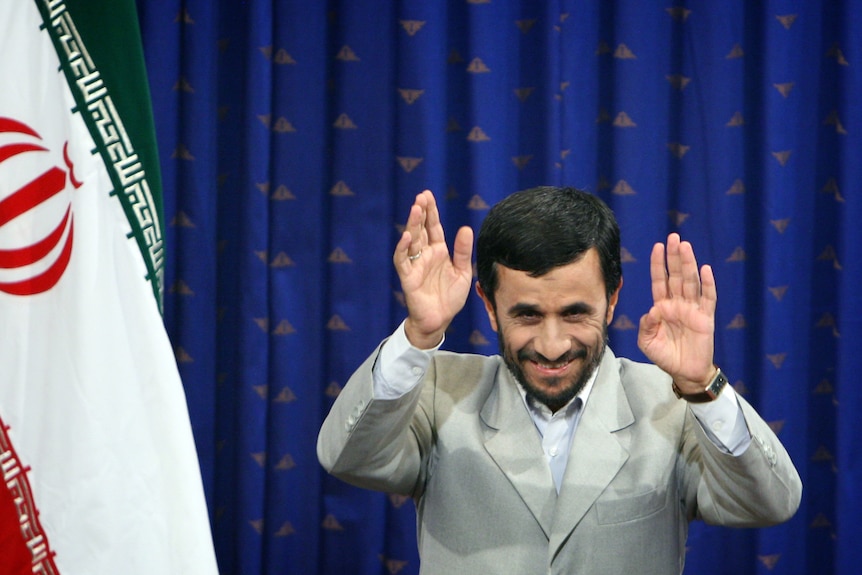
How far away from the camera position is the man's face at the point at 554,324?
146 centimetres

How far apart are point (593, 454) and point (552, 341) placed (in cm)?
21

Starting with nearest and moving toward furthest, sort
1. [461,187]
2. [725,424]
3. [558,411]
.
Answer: [725,424], [558,411], [461,187]

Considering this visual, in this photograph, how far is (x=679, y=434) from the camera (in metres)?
1.56

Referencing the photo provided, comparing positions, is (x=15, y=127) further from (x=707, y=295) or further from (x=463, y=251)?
(x=707, y=295)

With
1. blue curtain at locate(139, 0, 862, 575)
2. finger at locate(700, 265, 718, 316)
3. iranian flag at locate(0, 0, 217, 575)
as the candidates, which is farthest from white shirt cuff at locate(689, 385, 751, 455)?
blue curtain at locate(139, 0, 862, 575)

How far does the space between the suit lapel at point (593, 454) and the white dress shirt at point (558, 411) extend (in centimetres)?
3

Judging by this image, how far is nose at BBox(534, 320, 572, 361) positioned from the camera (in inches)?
57.7

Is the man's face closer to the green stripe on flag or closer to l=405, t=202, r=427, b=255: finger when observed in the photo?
l=405, t=202, r=427, b=255: finger

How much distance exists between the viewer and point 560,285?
1.46m

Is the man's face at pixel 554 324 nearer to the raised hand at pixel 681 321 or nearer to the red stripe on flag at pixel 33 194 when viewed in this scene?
the raised hand at pixel 681 321

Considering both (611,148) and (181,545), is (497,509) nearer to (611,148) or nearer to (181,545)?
(181,545)

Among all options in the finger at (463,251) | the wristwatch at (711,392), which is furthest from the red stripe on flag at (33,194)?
the wristwatch at (711,392)

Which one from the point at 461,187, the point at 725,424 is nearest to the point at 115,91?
the point at 725,424

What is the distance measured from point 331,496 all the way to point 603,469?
138 cm
